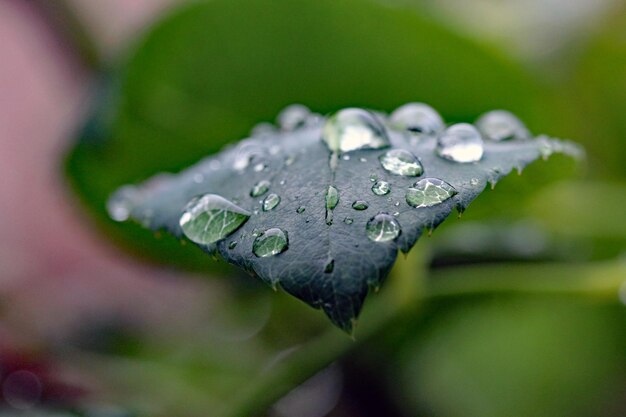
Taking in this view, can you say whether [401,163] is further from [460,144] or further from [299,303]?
[299,303]

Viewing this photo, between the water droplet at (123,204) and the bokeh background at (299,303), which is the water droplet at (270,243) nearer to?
the water droplet at (123,204)

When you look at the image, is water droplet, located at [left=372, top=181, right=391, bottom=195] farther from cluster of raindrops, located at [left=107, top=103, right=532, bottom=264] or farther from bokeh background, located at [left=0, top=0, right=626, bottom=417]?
bokeh background, located at [left=0, top=0, right=626, bottom=417]

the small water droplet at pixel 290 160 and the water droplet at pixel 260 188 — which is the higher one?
the small water droplet at pixel 290 160

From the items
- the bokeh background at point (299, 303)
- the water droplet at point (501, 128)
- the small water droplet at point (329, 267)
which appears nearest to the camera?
the small water droplet at point (329, 267)

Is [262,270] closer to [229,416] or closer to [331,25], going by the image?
[229,416]

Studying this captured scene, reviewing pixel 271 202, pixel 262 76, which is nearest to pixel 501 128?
pixel 271 202

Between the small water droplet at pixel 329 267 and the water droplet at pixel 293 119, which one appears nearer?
the small water droplet at pixel 329 267

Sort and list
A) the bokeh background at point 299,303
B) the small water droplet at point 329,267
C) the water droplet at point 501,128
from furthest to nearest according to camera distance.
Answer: the bokeh background at point 299,303 → the water droplet at point 501,128 → the small water droplet at point 329,267

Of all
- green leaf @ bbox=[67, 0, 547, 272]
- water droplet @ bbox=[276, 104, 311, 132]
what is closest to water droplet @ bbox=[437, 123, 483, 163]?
water droplet @ bbox=[276, 104, 311, 132]

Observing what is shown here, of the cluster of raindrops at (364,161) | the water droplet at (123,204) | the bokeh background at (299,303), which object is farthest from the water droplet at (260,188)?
the bokeh background at (299,303)

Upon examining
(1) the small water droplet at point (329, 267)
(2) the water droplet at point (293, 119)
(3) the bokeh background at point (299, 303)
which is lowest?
(3) the bokeh background at point (299, 303)
